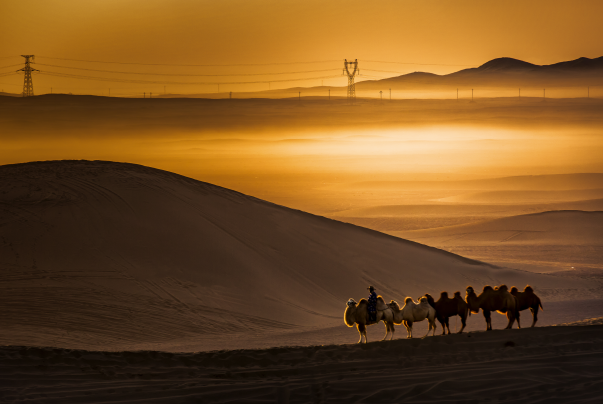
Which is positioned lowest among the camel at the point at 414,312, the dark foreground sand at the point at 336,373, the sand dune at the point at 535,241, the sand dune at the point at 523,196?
the sand dune at the point at 535,241

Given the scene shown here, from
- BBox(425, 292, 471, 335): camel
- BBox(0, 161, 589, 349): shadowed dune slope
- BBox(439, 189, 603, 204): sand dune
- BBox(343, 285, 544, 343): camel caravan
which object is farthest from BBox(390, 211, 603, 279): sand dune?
BBox(439, 189, 603, 204): sand dune

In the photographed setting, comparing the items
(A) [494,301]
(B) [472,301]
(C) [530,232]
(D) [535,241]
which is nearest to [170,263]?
(B) [472,301]

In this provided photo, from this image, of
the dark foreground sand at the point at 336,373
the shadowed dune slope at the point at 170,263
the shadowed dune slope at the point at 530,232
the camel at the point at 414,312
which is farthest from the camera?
the shadowed dune slope at the point at 530,232

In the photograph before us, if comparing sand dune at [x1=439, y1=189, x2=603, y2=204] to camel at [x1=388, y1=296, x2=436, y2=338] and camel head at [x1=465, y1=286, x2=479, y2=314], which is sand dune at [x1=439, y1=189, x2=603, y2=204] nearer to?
camel head at [x1=465, y1=286, x2=479, y2=314]

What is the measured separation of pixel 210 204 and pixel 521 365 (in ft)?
68.8

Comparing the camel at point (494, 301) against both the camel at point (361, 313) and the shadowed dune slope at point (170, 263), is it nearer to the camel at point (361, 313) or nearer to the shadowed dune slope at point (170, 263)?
the camel at point (361, 313)

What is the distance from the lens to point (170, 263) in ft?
79.7

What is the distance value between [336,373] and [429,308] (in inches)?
135

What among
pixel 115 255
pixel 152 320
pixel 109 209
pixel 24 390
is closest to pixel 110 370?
pixel 24 390

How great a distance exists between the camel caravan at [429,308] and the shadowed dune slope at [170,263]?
18.9 feet

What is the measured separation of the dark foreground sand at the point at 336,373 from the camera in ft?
37.6

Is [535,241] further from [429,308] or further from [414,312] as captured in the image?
[414,312]

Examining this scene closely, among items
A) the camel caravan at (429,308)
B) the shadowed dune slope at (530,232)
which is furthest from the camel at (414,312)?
the shadowed dune slope at (530,232)

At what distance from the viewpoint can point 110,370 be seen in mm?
12609
